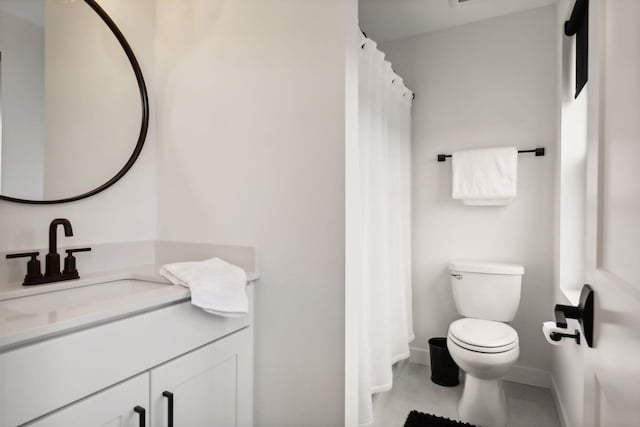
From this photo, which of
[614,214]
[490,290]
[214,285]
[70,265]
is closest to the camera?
[614,214]

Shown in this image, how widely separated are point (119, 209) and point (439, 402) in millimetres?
2032

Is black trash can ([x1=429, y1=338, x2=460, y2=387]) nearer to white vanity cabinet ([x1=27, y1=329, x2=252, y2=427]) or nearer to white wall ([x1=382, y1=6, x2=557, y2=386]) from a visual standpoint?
white wall ([x1=382, y1=6, x2=557, y2=386])

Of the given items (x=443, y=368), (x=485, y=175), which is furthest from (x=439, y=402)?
(x=485, y=175)

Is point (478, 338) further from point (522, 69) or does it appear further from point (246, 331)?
point (522, 69)

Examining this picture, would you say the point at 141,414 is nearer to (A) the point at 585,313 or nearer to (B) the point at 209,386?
(B) the point at 209,386

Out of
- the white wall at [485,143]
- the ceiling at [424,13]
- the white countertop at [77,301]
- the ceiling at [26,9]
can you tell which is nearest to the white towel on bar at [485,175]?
the white wall at [485,143]

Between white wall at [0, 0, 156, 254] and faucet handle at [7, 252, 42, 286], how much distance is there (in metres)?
0.08

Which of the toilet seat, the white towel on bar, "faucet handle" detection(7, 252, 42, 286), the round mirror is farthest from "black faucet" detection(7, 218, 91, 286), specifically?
the white towel on bar

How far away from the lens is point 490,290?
2.13 m

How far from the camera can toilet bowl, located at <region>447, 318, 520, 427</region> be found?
5.67ft

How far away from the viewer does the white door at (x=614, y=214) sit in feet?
1.45

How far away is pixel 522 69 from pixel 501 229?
1.07 m

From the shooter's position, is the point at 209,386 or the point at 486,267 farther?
the point at 486,267

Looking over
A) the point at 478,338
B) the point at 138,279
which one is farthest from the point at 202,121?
the point at 478,338
